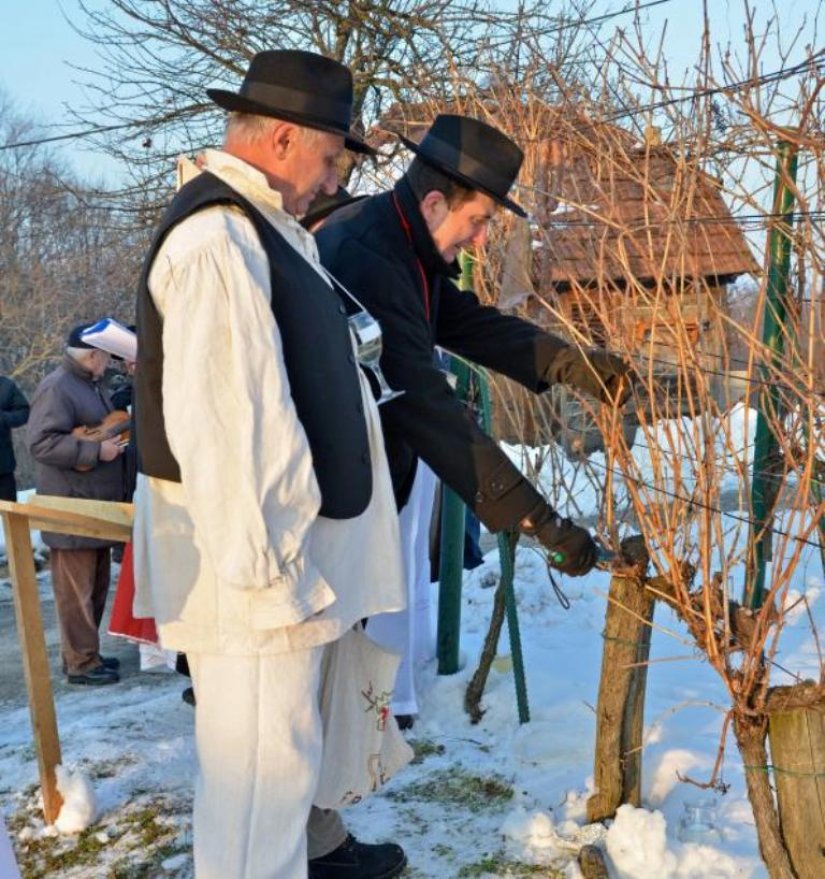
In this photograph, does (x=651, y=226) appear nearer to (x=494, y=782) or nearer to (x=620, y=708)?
(x=620, y=708)

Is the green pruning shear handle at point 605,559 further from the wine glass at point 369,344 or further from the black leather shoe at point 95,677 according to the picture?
the black leather shoe at point 95,677

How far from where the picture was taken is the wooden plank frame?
3.01 m

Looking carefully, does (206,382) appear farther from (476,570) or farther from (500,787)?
(476,570)

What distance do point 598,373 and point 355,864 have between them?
1456 millimetres

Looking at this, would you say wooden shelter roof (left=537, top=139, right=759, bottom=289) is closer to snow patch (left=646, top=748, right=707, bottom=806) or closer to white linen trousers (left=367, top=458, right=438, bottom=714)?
white linen trousers (left=367, top=458, right=438, bottom=714)

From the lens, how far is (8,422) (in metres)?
7.25

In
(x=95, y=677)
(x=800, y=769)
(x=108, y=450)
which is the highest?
(x=108, y=450)

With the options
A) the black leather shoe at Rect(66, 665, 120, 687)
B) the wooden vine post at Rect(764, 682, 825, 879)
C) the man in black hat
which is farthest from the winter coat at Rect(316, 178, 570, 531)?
the black leather shoe at Rect(66, 665, 120, 687)

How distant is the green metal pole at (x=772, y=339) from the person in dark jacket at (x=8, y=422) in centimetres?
533

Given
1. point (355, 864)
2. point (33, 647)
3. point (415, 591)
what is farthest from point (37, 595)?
point (415, 591)

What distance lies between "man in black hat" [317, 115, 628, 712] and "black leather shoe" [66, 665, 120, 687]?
263cm

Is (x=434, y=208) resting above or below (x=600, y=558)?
above

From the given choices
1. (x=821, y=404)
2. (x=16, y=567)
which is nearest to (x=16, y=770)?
(x=16, y=567)

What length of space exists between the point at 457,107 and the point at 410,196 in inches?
63.5
